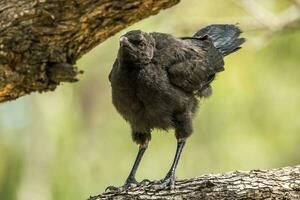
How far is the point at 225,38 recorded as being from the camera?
6668mm

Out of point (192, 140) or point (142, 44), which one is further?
point (192, 140)

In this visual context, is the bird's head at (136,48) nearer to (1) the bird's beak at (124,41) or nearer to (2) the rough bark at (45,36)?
(1) the bird's beak at (124,41)

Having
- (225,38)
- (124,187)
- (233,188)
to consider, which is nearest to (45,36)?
(124,187)

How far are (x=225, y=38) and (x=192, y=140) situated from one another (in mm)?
5337

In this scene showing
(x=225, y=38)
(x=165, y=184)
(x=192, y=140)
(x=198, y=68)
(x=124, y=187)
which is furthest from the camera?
A: (x=192, y=140)

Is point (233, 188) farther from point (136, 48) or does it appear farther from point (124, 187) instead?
point (136, 48)

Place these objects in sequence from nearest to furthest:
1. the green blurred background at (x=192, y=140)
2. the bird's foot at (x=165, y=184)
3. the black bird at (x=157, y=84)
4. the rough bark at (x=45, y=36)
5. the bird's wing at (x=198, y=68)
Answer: the bird's foot at (x=165, y=184)
the rough bark at (x=45, y=36)
the black bird at (x=157, y=84)
the bird's wing at (x=198, y=68)
the green blurred background at (x=192, y=140)

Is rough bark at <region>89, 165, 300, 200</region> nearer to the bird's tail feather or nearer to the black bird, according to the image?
the black bird

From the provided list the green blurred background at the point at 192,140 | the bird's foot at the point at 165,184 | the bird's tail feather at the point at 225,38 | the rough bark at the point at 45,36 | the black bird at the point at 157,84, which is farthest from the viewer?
the green blurred background at the point at 192,140

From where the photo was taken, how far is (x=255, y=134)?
37.0ft

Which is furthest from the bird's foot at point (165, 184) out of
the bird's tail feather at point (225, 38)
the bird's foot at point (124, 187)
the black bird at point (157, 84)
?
the bird's tail feather at point (225, 38)

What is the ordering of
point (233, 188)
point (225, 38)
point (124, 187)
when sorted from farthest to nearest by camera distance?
1. point (225, 38)
2. point (124, 187)
3. point (233, 188)

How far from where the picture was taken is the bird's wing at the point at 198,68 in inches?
230

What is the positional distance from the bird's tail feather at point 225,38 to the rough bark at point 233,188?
5.15ft
